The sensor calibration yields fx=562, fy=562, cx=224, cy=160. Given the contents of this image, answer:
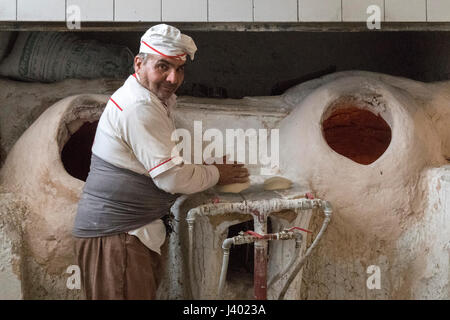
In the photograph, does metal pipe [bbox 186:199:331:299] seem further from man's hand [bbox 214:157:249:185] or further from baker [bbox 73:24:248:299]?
baker [bbox 73:24:248:299]

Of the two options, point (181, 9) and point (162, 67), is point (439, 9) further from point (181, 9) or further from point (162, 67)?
point (162, 67)

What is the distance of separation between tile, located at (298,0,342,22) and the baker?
0.78 meters

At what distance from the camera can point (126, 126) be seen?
8.00ft

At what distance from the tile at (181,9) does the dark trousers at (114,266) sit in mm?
1205

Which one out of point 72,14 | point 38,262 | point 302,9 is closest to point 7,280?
point 38,262

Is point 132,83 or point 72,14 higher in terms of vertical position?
point 72,14

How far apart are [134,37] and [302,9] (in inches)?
77.4

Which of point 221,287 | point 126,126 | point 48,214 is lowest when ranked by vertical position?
point 221,287

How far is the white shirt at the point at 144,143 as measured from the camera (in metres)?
2.42

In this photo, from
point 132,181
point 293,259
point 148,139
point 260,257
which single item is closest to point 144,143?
point 148,139

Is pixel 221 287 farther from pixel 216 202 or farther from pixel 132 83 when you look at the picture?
pixel 132 83

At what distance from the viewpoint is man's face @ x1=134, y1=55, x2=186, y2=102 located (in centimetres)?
254

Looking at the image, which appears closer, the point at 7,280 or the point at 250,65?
the point at 7,280

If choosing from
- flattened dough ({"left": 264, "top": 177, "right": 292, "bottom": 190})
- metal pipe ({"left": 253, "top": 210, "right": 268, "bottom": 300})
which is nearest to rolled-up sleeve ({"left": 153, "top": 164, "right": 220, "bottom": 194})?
metal pipe ({"left": 253, "top": 210, "right": 268, "bottom": 300})
